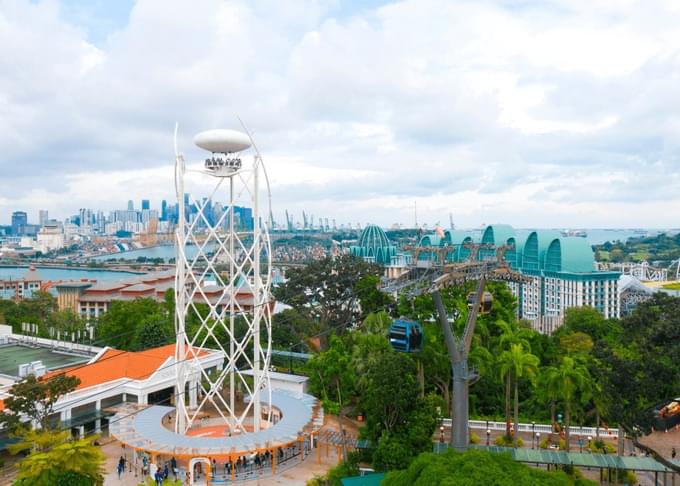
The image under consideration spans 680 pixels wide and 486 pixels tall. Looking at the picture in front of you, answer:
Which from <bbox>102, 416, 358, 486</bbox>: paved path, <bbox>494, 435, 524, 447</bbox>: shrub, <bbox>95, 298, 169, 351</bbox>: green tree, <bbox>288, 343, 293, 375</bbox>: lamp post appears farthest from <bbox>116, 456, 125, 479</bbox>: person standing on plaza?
<bbox>95, 298, 169, 351</bbox>: green tree

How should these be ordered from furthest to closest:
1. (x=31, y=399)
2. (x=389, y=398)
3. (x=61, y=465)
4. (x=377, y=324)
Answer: (x=377, y=324) → (x=31, y=399) → (x=389, y=398) → (x=61, y=465)

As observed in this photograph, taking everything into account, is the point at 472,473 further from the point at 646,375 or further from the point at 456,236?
the point at 456,236

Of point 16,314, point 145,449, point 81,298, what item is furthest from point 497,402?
point 81,298

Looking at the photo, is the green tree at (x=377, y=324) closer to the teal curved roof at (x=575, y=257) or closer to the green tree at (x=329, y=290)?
the green tree at (x=329, y=290)

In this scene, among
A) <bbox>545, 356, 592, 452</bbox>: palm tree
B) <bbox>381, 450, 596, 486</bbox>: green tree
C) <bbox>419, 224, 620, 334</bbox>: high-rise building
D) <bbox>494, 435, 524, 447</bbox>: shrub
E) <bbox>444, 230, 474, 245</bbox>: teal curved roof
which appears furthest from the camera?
<bbox>444, 230, 474, 245</bbox>: teal curved roof

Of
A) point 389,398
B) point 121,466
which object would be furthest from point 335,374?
point 121,466

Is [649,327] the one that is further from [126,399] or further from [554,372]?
[126,399]

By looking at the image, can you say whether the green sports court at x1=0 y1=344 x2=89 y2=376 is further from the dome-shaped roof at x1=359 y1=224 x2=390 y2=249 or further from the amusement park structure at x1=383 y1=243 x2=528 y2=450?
the dome-shaped roof at x1=359 y1=224 x2=390 y2=249
